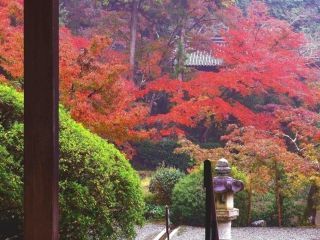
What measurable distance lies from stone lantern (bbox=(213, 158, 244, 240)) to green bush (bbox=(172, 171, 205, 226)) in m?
2.02

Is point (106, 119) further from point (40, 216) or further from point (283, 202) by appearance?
point (40, 216)

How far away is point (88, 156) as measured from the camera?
327 centimetres

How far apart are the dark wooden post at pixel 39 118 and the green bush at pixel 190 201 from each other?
5.78m

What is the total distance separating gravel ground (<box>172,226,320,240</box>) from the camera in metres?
6.44

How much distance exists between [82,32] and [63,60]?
5.00 m

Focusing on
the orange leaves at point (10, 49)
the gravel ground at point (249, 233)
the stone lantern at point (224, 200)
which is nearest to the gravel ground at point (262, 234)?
the gravel ground at point (249, 233)

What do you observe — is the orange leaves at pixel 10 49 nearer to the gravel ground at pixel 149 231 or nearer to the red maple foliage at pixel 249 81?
Result: the gravel ground at pixel 149 231

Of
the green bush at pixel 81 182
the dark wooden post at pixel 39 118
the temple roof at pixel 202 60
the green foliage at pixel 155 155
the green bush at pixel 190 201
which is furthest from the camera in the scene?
the temple roof at pixel 202 60

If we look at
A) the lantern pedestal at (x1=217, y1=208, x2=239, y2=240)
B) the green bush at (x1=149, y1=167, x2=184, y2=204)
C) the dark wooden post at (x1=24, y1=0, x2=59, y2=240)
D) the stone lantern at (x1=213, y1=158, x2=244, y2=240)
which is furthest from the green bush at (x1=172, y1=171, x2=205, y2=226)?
the dark wooden post at (x1=24, y1=0, x2=59, y2=240)

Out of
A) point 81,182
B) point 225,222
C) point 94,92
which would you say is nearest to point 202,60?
point 94,92

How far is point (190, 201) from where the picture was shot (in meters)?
7.16

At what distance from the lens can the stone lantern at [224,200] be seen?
4820 millimetres

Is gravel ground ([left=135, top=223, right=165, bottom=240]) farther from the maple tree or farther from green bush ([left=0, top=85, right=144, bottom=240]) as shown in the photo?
green bush ([left=0, top=85, right=144, bottom=240])

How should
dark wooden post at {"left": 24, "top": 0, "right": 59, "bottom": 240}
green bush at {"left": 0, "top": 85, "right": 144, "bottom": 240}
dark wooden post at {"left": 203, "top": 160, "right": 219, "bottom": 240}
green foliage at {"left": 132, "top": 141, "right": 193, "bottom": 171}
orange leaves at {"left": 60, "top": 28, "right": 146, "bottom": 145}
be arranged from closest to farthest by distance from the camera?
1. dark wooden post at {"left": 24, "top": 0, "right": 59, "bottom": 240}
2. dark wooden post at {"left": 203, "top": 160, "right": 219, "bottom": 240}
3. green bush at {"left": 0, "top": 85, "right": 144, "bottom": 240}
4. orange leaves at {"left": 60, "top": 28, "right": 146, "bottom": 145}
5. green foliage at {"left": 132, "top": 141, "right": 193, "bottom": 171}
